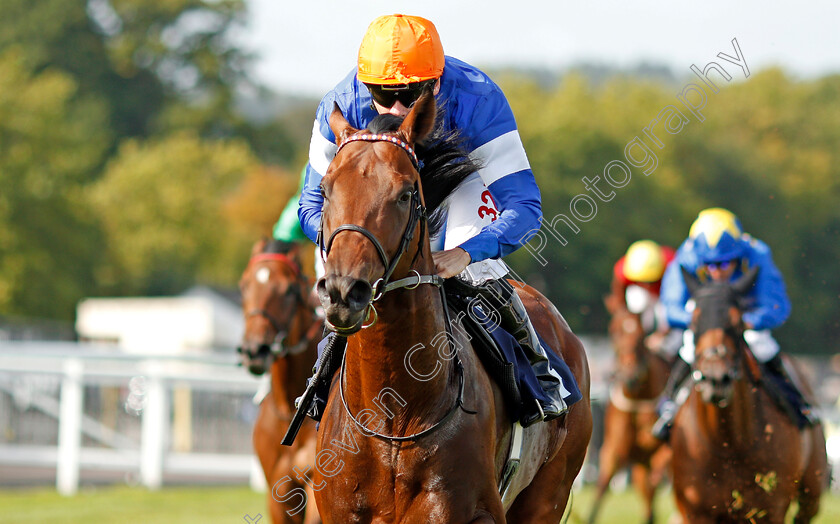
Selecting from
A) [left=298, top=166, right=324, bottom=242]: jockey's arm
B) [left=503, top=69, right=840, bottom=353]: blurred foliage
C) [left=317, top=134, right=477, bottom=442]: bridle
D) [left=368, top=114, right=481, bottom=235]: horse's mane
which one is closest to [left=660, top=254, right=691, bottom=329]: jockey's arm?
[left=368, top=114, right=481, bottom=235]: horse's mane

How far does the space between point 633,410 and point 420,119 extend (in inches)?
332

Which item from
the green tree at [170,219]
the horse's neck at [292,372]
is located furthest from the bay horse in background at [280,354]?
the green tree at [170,219]

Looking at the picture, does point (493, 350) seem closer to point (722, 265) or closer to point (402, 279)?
point (402, 279)

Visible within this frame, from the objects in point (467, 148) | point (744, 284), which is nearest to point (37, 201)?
point (744, 284)

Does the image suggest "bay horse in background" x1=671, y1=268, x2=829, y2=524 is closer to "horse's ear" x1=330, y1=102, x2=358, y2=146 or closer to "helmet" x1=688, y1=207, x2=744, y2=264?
"helmet" x1=688, y1=207, x2=744, y2=264

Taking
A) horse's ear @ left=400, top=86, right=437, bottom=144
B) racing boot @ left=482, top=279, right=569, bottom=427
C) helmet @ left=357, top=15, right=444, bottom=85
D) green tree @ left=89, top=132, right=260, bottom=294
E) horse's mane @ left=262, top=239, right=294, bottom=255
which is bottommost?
green tree @ left=89, top=132, right=260, bottom=294

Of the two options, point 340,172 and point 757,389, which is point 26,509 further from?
point 340,172

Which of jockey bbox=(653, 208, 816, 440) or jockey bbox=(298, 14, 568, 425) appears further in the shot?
jockey bbox=(653, 208, 816, 440)

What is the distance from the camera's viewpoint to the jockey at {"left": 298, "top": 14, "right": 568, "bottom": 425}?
3834 mm

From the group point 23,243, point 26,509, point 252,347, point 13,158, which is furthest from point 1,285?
point 252,347

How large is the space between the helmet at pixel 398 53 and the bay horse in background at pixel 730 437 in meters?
3.24

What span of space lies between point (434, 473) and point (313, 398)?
818mm

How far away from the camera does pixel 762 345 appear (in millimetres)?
7312

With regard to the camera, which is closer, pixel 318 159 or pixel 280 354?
pixel 318 159
